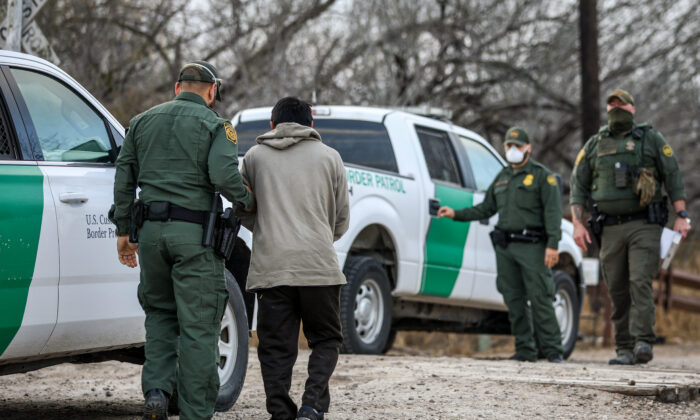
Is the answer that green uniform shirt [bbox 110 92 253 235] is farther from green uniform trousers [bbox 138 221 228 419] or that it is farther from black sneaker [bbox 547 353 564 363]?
black sneaker [bbox 547 353 564 363]

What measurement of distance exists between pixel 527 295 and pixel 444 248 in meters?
0.78

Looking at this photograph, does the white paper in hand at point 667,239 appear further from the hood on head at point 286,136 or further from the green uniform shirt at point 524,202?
the hood on head at point 286,136

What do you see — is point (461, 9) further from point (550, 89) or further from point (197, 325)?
point (197, 325)

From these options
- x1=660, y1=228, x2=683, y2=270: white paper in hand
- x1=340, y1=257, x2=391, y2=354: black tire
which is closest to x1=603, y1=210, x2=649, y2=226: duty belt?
x1=660, y1=228, x2=683, y2=270: white paper in hand

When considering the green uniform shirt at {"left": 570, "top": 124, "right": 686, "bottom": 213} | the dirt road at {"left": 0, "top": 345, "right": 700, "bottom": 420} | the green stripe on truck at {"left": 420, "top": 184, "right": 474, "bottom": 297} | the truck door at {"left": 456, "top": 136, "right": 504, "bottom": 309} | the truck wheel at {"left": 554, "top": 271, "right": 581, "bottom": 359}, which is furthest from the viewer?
the truck wheel at {"left": 554, "top": 271, "right": 581, "bottom": 359}

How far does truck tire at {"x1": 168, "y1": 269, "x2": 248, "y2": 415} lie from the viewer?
5.68 meters

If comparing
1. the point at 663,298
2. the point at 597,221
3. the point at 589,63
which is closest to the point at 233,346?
the point at 597,221

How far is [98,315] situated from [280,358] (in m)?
0.89

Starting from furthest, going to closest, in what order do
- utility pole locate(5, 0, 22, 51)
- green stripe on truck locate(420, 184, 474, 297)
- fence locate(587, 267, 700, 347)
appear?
fence locate(587, 267, 700, 347) → green stripe on truck locate(420, 184, 474, 297) → utility pole locate(5, 0, 22, 51)

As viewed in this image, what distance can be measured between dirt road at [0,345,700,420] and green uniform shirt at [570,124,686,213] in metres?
1.53

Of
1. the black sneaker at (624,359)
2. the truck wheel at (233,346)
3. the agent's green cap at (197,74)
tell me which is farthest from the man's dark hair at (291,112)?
the black sneaker at (624,359)

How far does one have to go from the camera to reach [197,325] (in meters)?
4.73

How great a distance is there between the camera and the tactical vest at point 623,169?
8625 mm

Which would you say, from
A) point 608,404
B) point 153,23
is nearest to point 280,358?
point 608,404
